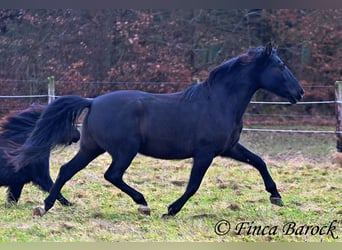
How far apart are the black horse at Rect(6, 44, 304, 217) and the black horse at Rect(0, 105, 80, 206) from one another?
0.75 feet

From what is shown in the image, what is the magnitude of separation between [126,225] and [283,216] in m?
1.34

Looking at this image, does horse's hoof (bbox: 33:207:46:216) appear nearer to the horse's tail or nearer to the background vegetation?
the horse's tail

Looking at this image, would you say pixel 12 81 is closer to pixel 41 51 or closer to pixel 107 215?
pixel 41 51

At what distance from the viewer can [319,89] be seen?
15734 mm

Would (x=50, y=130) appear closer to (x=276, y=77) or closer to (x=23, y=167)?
(x=23, y=167)

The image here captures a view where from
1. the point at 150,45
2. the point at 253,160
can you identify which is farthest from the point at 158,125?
the point at 150,45

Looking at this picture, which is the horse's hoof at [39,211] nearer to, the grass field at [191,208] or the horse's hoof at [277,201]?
the grass field at [191,208]

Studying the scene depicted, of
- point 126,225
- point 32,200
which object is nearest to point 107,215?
point 126,225

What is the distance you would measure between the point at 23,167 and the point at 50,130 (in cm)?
51

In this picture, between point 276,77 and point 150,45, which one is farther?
point 150,45

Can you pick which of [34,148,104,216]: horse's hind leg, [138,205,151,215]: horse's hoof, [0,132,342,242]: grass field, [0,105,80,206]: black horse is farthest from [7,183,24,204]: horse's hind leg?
[138,205,151,215]: horse's hoof

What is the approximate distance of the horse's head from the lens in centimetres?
589

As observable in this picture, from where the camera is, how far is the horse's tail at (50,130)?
5726 mm

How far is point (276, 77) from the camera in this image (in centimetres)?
592
